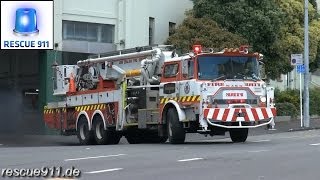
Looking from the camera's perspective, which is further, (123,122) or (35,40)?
(35,40)

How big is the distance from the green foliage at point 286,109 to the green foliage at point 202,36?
268 inches

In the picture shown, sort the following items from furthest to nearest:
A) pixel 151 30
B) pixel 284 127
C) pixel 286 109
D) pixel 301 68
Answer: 1. pixel 286 109
2. pixel 151 30
3. pixel 284 127
4. pixel 301 68

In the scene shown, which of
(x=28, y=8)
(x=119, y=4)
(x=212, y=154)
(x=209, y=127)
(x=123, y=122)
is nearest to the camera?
(x=212, y=154)

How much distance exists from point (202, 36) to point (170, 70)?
1116 cm

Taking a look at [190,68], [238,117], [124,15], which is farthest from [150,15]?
[238,117]

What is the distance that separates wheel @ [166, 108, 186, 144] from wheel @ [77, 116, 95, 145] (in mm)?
4114

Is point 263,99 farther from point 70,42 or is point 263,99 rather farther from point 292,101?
point 292,101

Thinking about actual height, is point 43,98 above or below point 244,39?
below

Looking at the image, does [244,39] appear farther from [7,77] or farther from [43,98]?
[7,77]

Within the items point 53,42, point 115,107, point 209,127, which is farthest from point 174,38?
point 209,127

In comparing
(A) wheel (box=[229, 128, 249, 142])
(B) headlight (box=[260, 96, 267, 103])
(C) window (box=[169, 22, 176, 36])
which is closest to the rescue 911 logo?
(C) window (box=[169, 22, 176, 36])

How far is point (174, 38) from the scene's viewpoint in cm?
3300

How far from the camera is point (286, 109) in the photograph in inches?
1476

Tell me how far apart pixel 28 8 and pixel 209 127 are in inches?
539
